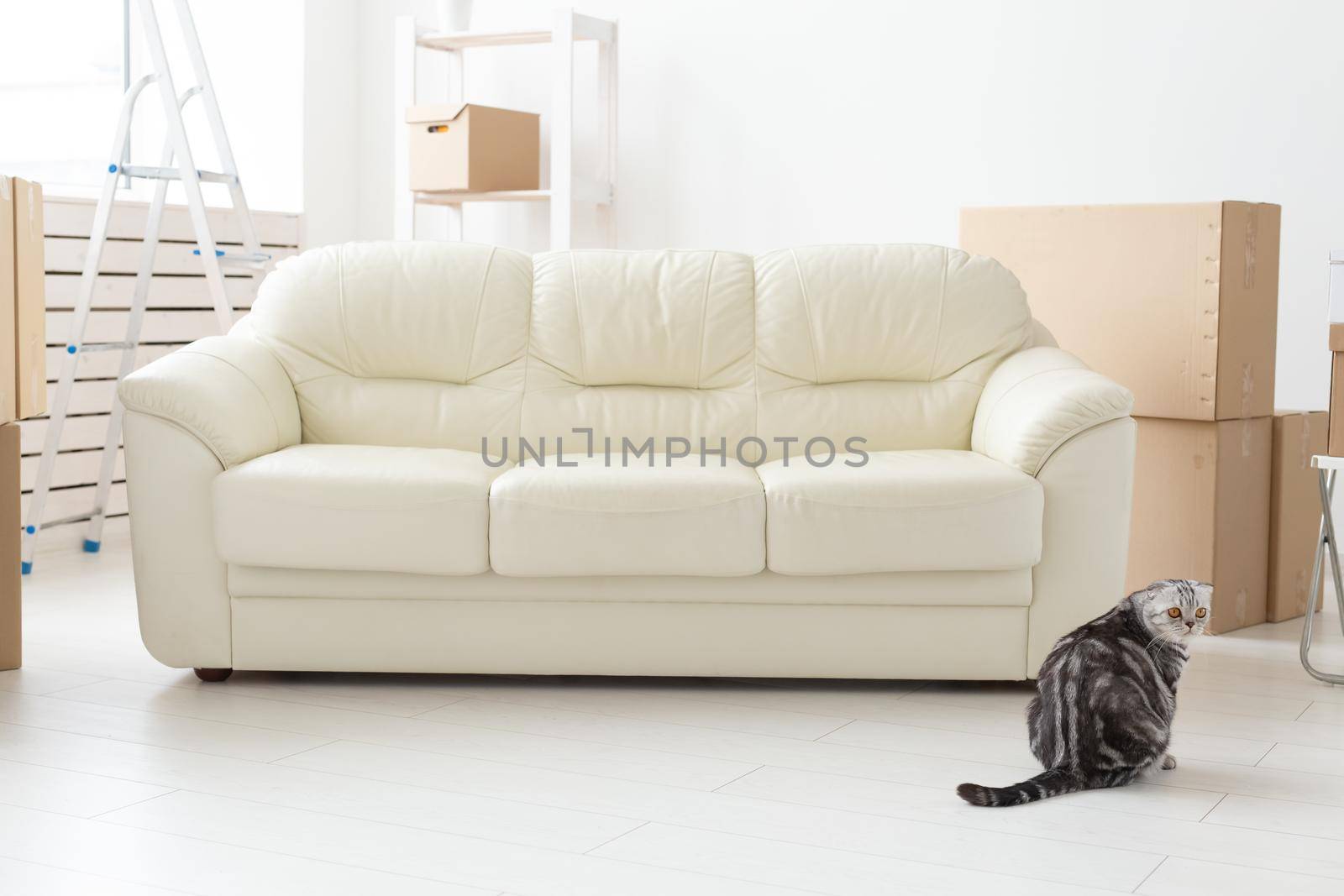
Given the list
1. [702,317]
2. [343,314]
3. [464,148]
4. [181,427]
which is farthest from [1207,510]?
[464,148]

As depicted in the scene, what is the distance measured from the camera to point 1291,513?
357 cm

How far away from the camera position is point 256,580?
9.02 feet

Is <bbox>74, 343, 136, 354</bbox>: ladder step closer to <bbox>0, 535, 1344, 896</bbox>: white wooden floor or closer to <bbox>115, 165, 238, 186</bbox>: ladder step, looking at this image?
<bbox>115, 165, 238, 186</bbox>: ladder step

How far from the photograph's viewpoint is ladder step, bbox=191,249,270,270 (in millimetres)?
4250

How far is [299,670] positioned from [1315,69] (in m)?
3.17

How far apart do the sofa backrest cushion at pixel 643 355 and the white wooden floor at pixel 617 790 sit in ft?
2.17

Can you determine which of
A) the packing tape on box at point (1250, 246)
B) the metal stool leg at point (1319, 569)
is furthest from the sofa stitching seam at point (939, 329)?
the metal stool leg at point (1319, 569)

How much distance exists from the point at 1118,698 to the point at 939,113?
2.72 metres

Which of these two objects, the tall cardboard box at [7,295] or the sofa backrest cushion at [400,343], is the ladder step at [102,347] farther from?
the tall cardboard box at [7,295]

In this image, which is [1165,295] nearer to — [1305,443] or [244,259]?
[1305,443]

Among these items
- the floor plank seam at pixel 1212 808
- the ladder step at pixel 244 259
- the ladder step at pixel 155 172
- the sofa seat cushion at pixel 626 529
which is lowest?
the floor plank seam at pixel 1212 808

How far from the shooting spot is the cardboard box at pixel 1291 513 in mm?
3533

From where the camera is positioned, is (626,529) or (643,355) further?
(643,355)

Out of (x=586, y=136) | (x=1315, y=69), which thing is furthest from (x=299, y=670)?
(x=1315, y=69)
